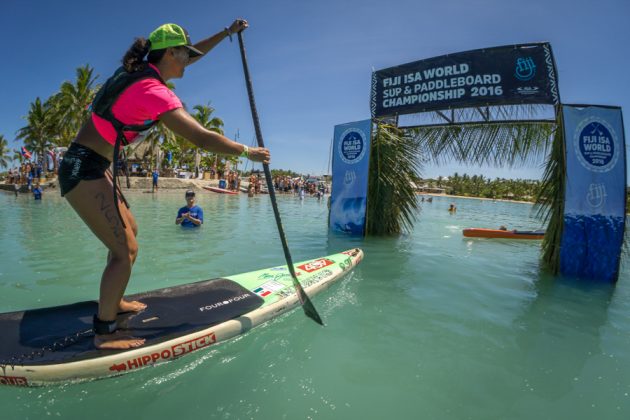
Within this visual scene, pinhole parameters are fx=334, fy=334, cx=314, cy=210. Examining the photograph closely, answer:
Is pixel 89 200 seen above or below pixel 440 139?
below

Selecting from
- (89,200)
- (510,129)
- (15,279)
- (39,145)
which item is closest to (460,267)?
(510,129)

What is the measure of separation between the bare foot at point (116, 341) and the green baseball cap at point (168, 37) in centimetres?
234

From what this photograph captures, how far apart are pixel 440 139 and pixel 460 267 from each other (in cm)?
396

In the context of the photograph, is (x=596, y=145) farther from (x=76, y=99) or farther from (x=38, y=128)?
(x=38, y=128)

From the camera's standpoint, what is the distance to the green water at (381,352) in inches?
95.7

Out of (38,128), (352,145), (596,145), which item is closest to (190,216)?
(352,145)

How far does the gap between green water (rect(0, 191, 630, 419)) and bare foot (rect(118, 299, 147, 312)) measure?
80cm

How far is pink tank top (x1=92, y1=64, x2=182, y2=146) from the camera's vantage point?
2393 mm

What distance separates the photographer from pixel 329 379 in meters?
2.76

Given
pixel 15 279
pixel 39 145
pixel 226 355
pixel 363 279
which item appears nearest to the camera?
pixel 226 355

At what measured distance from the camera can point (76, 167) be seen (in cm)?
254

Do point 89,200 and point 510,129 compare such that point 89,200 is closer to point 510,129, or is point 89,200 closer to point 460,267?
point 460,267

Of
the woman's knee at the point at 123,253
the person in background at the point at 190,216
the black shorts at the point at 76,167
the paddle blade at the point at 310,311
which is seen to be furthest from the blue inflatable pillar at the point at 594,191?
the person in background at the point at 190,216

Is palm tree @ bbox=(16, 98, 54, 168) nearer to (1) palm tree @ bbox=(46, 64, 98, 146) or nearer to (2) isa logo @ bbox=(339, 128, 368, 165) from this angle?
(1) palm tree @ bbox=(46, 64, 98, 146)
